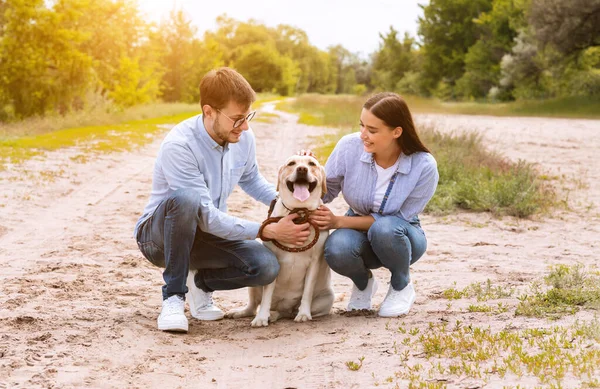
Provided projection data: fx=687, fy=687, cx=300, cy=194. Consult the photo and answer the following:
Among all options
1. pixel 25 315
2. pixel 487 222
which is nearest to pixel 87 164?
pixel 487 222

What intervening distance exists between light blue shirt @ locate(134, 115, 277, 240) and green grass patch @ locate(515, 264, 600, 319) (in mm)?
2001

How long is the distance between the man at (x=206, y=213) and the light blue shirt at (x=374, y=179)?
59cm

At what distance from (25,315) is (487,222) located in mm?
6170

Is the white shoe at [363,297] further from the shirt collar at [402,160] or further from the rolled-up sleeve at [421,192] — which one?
the shirt collar at [402,160]

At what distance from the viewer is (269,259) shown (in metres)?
4.93

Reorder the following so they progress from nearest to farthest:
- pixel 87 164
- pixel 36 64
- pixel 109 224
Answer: pixel 109 224 → pixel 87 164 → pixel 36 64

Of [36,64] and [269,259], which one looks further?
[36,64]

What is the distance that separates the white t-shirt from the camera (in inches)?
203

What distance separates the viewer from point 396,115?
16.4 ft

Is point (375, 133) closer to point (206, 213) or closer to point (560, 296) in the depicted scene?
point (206, 213)

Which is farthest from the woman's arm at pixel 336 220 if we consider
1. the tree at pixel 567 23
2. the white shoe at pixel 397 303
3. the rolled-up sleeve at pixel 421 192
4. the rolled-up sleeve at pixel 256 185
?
the tree at pixel 567 23

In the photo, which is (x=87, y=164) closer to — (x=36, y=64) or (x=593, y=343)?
(x=593, y=343)

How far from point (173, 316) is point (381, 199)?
175cm

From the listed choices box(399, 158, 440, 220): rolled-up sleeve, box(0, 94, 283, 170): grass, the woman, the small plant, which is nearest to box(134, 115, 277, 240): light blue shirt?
the woman
